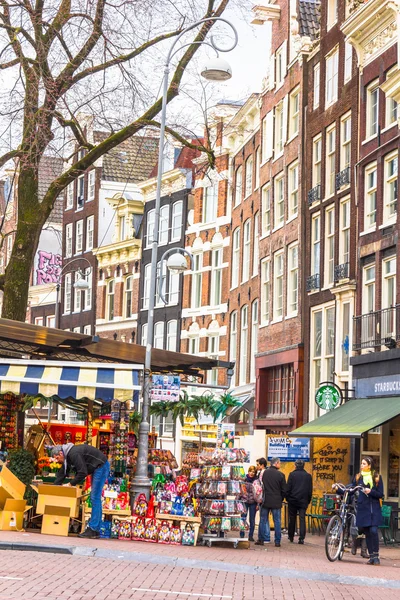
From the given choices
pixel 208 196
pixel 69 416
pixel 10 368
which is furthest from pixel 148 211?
pixel 10 368

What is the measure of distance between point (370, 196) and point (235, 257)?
16.6 metres

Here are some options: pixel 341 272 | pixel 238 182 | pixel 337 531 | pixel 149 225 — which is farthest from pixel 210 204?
pixel 337 531

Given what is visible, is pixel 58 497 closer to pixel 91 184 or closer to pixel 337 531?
pixel 337 531

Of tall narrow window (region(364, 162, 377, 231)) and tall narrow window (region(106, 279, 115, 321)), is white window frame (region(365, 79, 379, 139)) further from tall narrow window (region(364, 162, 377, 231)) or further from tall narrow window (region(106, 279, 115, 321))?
tall narrow window (region(106, 279, 115, 321))

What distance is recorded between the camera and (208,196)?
174 ft

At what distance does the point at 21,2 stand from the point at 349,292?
13260 mm

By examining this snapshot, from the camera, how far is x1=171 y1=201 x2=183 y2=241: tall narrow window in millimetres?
55562

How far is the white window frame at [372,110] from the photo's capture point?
105ft

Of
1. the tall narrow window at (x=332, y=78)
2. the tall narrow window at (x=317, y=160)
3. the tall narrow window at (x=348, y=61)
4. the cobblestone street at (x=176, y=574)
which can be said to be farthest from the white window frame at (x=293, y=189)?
the cobblestone street at (x=176, y=574)

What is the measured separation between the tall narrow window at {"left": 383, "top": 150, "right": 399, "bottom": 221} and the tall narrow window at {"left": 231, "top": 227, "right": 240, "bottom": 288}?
56.7ft

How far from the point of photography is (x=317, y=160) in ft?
122

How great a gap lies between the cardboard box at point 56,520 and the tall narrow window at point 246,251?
26511 mm

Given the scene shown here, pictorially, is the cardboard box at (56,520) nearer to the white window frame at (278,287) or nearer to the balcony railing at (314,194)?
the balcony railing at (314,194)

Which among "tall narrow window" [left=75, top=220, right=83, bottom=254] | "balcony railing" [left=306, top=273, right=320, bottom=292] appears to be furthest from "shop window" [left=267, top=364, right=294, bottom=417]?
"tall narrow window" [left=75, top=220, right=83, bottom=254]
